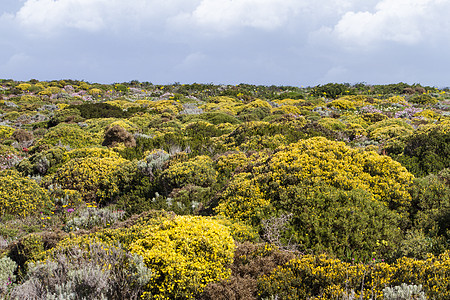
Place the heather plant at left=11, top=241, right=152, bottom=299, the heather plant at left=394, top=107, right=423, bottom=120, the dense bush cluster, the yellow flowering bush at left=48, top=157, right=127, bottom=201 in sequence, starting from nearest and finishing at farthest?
the heather plant at left=11, top=241, right=152, bottom=299 < the dense bush cluster < the yellow flowering bush at left=48, top=157, right=127, bottom=201 < the heather plant at left=394, top=107, right=423, bottom=120

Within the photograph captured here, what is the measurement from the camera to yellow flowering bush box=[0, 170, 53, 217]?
8.59 metres

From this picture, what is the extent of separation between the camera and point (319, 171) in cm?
708

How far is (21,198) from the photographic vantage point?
8.85 metres

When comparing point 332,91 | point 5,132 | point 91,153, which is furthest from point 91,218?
point 332,91

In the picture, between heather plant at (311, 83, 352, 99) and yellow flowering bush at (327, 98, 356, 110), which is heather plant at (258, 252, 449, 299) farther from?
heather plant at (311, 83, 352, 99)

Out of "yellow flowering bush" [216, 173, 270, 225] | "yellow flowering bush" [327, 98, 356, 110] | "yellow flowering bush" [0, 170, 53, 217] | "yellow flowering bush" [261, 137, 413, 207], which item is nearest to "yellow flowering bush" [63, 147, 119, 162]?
"yellow flowering bush" [0, 170, 53, 217]

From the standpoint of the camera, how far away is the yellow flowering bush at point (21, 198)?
28.2 feet

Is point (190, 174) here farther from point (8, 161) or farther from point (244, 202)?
point (8, 161)

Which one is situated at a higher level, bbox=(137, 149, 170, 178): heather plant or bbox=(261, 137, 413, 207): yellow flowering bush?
bbox=(261, 137, 413, 207): yellow flowering bush

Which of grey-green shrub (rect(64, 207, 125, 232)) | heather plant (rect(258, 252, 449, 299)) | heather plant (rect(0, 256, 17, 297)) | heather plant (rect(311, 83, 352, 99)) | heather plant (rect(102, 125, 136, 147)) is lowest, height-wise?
heather plant (rect(0, 256, 17, 297))

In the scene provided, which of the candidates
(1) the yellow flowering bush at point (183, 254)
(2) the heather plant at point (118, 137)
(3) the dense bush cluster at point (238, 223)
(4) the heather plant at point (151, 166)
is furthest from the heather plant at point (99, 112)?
(1) the yellow flowering bush at point (183, 254)

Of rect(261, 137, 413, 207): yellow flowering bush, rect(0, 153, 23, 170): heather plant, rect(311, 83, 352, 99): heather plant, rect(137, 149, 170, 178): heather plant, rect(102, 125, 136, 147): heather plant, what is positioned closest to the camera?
rect(261, 137, 413, 207): yellow flowering bush

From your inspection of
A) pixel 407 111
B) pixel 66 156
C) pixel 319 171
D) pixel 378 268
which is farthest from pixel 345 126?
pixel 378 268

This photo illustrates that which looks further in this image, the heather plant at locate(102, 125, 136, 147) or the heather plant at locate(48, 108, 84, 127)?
the heather plant at locate(48, 108, 84, 127)
